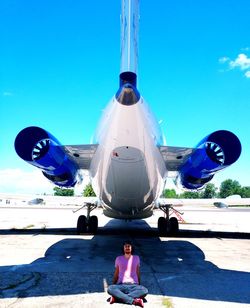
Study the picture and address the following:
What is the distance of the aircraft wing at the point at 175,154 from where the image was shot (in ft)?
27.5

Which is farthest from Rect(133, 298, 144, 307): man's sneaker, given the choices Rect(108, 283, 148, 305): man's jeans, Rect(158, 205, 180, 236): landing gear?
Rect(158, 205, 180, 236): landing gear

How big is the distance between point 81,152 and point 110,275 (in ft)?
11.7

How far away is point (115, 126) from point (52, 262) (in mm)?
3531

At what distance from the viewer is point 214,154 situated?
27.9 ft

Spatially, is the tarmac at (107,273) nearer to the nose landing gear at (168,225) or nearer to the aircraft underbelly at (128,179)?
the aircraft underbelly at (128,179)

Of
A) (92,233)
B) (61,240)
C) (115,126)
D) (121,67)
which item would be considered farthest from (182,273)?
(92,233)

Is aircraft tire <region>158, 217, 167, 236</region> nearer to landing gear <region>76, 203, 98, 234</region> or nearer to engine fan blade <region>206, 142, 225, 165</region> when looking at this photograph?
landing gear <region>76, 203, 98, 234</region>

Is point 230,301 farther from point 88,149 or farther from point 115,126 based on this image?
point 88,149

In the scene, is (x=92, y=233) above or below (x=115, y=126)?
below

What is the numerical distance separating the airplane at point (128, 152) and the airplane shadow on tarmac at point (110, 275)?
1854mm

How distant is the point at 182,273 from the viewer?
21.9 feet

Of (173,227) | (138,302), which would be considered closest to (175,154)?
(138,302)

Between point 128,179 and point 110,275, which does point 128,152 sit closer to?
point 128,179

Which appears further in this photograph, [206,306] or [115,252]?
[115,252]
